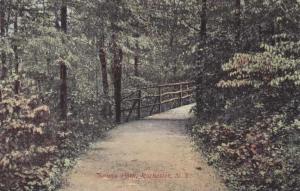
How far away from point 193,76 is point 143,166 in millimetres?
8930

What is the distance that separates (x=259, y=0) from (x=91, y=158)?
667cm

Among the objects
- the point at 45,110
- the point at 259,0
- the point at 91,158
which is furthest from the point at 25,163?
the point at 259,0

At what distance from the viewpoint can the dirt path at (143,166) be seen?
438 inches

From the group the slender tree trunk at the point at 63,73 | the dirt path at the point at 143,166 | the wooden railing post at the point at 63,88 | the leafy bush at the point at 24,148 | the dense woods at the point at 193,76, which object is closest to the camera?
the leafy bush at the point at 24,148

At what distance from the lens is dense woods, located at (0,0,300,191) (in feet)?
34.3

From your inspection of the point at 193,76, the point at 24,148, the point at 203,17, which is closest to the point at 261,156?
the point at 24,148

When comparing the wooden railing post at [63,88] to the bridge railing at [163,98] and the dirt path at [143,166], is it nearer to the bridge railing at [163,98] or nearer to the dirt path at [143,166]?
the dirt path at [143,166]

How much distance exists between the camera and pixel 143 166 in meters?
13.2

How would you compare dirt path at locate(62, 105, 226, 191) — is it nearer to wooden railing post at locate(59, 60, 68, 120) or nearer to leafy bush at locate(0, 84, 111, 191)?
leafy bush at locate(0, 84, 111, 191)

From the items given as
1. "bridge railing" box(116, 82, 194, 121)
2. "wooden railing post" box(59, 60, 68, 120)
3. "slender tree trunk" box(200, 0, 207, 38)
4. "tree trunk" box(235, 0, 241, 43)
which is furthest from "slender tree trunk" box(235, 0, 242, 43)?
"bridge railing" box(116, 82, 194, 121)

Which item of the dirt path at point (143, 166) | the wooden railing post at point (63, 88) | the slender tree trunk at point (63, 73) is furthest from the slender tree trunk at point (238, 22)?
the wooden railing post at point (63, 88)

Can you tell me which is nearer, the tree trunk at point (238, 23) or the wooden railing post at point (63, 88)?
the wooden railing post at point (63, 88)

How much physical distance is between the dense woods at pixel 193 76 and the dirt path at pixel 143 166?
41 cm

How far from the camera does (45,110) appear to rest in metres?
10.9
